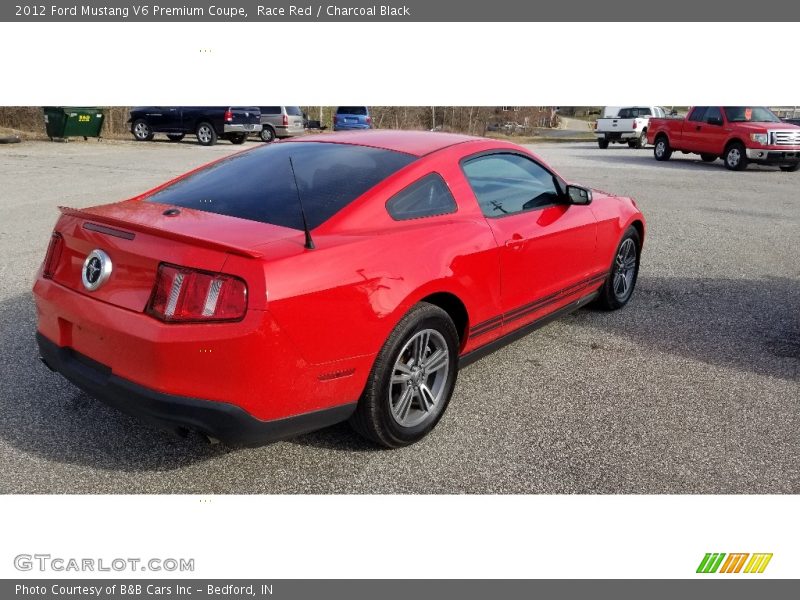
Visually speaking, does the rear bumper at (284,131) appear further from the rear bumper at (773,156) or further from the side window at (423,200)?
the side window at (423,200)

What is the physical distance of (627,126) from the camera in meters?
28.5

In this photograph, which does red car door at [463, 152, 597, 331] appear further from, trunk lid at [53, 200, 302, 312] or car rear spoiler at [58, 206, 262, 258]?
car rear spoiler at [58, 206, 262, 258]

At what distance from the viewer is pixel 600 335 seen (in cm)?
522

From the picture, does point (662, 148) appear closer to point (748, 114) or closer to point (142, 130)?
point (748, 114)

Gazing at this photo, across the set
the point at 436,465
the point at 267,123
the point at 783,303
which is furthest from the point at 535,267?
the point at 267,123

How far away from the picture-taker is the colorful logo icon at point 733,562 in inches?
111

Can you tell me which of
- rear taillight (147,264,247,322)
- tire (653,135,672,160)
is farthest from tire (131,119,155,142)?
rear taillight (147,264,247,322)

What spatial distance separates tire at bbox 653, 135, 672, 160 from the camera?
70.7 feet

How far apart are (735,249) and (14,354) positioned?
7894 mm

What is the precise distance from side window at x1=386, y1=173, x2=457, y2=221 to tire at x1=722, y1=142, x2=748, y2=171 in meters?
17.3

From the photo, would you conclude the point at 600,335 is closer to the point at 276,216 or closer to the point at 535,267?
the point at 535,267

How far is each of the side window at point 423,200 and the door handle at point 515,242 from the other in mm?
439

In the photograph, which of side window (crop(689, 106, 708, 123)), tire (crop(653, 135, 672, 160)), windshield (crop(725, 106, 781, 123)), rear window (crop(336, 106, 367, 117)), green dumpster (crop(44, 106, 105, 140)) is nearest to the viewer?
windshield (crop(725, 106, 781, 123))

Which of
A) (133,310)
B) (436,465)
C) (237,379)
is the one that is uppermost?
(133,310)
